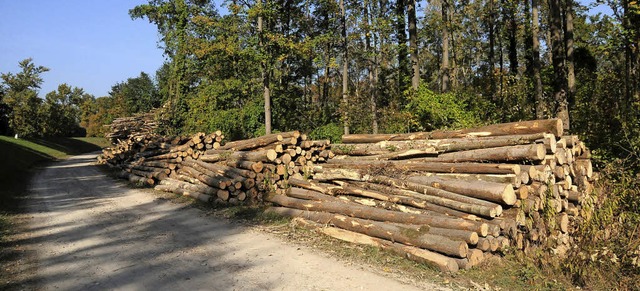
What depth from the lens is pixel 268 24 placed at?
73.7 ft

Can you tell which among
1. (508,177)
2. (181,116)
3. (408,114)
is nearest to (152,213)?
(508,177)

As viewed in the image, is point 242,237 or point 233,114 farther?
point 233,114

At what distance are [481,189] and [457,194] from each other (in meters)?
0.48

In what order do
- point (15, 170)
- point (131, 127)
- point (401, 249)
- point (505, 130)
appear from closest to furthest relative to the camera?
point (401, 249) → point (505, 130) → point (15, 170) → point (131, 127)

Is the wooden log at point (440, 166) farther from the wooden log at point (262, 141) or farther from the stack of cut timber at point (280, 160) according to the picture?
the wooden log at point (262, 141)

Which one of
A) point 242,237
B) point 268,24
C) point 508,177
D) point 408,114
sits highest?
point 268,24

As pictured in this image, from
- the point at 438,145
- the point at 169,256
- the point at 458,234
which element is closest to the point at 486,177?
the point at 438,145

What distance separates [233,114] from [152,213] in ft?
44.7

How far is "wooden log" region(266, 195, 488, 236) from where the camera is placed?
6314mm

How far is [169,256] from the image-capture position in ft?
22.2

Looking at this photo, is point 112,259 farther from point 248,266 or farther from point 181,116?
point 181,116

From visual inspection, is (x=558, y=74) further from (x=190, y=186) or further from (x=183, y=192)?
(x=183, y=192)

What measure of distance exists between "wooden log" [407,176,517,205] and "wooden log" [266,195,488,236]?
0.74 metres

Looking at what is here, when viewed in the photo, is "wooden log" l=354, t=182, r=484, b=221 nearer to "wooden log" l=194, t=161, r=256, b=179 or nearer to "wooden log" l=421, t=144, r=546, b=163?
"wooden log" l=421, t=144, r=546, b=163
